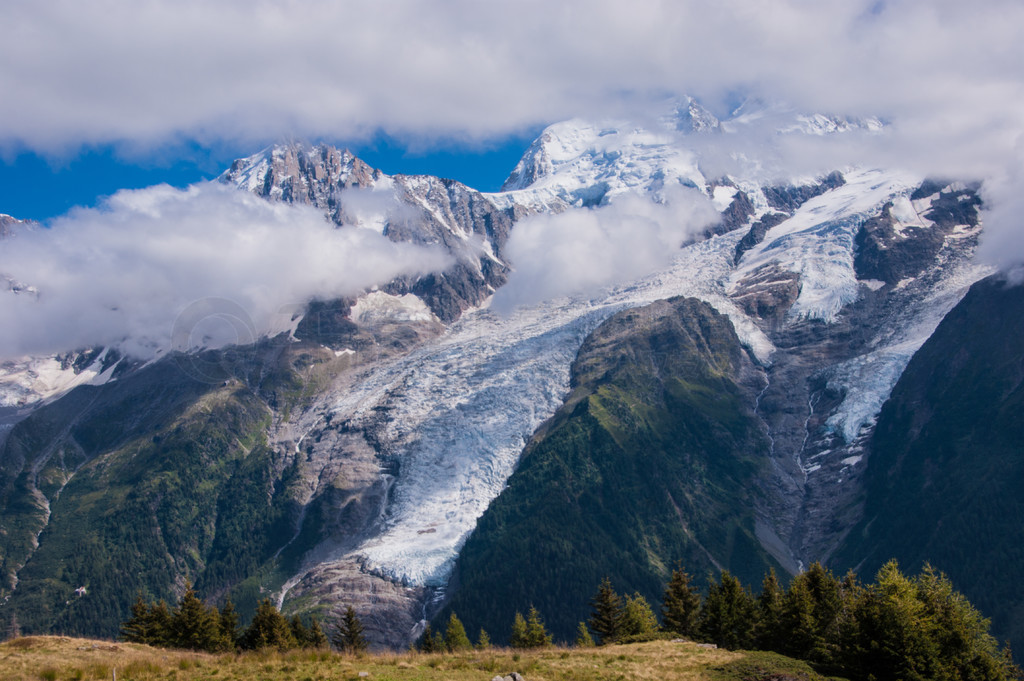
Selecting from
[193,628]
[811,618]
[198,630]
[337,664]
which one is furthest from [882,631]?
[193,628]

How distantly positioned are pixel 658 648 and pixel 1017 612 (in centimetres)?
16454

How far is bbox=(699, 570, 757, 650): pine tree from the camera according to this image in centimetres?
7769

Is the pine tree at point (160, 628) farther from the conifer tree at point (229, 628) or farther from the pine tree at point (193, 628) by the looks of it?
the conifer tree at point (229, 628)

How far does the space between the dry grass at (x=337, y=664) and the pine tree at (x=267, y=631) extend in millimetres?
26207

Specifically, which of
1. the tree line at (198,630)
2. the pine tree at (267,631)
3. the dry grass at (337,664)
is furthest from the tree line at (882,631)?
the tree line at (198,630)

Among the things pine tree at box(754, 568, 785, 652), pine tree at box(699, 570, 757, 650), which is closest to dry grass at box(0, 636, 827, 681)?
pine tree at box(754, 568, 785, 652)

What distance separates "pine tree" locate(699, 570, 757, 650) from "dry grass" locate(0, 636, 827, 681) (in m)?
23.1

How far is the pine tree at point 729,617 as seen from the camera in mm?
77688

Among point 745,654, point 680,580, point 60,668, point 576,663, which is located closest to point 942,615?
point 745,654

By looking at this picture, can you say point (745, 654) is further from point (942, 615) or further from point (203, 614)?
point (203, 614)

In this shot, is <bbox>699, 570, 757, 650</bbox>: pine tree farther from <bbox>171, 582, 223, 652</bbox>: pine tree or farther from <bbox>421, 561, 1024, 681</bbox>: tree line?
<bbox>171, 582, 223, 652</bbox>: pine tree

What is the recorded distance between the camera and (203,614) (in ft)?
275

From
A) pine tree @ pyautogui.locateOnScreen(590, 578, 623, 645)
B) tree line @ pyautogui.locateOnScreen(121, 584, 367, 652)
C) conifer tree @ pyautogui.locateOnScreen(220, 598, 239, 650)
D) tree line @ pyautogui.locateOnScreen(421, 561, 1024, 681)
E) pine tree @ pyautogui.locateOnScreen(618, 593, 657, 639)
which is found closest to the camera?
tree line @ pyautogui.locateOnScreen(421, 561, 1024, 681)

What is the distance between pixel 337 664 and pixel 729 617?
47.2 metres
